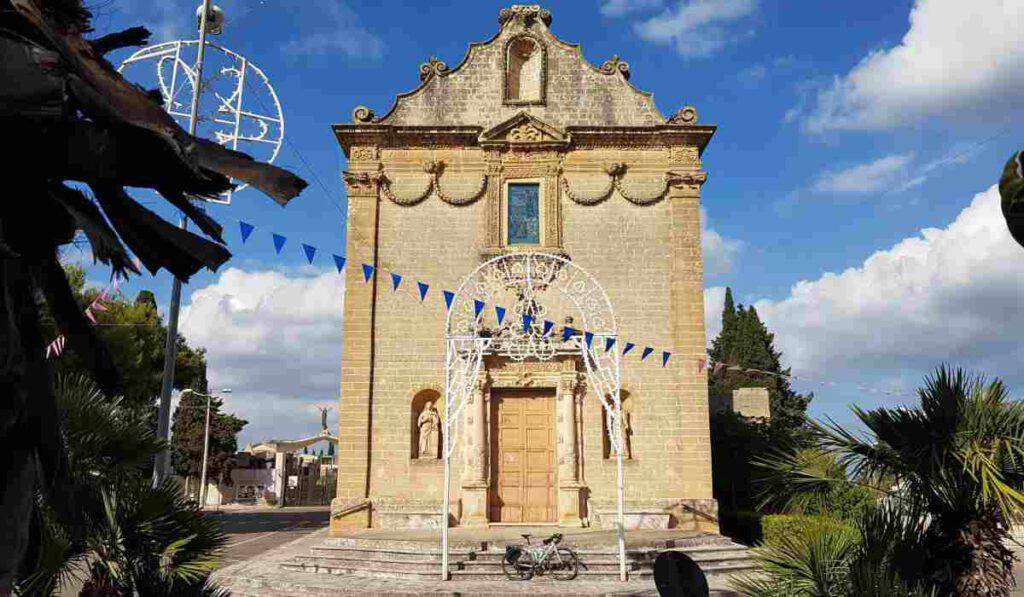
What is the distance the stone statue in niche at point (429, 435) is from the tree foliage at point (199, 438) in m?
28.2

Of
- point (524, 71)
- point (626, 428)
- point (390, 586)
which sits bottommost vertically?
point (390, 586)

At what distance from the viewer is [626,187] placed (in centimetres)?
1714

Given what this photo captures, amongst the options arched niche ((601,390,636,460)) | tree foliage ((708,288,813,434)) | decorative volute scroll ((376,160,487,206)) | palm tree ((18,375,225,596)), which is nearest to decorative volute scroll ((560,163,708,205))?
decorative volute scroll ((376,160,487,206))

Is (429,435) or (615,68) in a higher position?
(615,68)

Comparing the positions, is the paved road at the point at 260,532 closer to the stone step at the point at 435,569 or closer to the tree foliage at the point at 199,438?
the stone step at the point at 435,569

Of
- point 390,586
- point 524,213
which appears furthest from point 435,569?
point 524,213

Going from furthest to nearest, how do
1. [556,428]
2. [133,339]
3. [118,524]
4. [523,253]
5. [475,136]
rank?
[133,339]
[475,136]
[556,428]
[523,253]
[118,524]

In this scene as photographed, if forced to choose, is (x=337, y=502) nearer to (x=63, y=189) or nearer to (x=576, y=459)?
(x=576, y=459)

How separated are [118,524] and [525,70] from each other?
49.0 feet

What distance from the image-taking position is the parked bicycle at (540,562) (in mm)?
11734

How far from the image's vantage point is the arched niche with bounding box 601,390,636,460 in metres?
16.0

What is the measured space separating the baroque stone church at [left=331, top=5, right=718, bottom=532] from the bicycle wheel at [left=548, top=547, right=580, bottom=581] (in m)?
3.39

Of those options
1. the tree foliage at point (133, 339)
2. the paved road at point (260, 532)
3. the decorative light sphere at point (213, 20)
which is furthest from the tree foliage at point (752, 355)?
the decorative light sphere at point (213, 20)

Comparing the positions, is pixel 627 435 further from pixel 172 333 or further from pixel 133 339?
pixel 133 339
